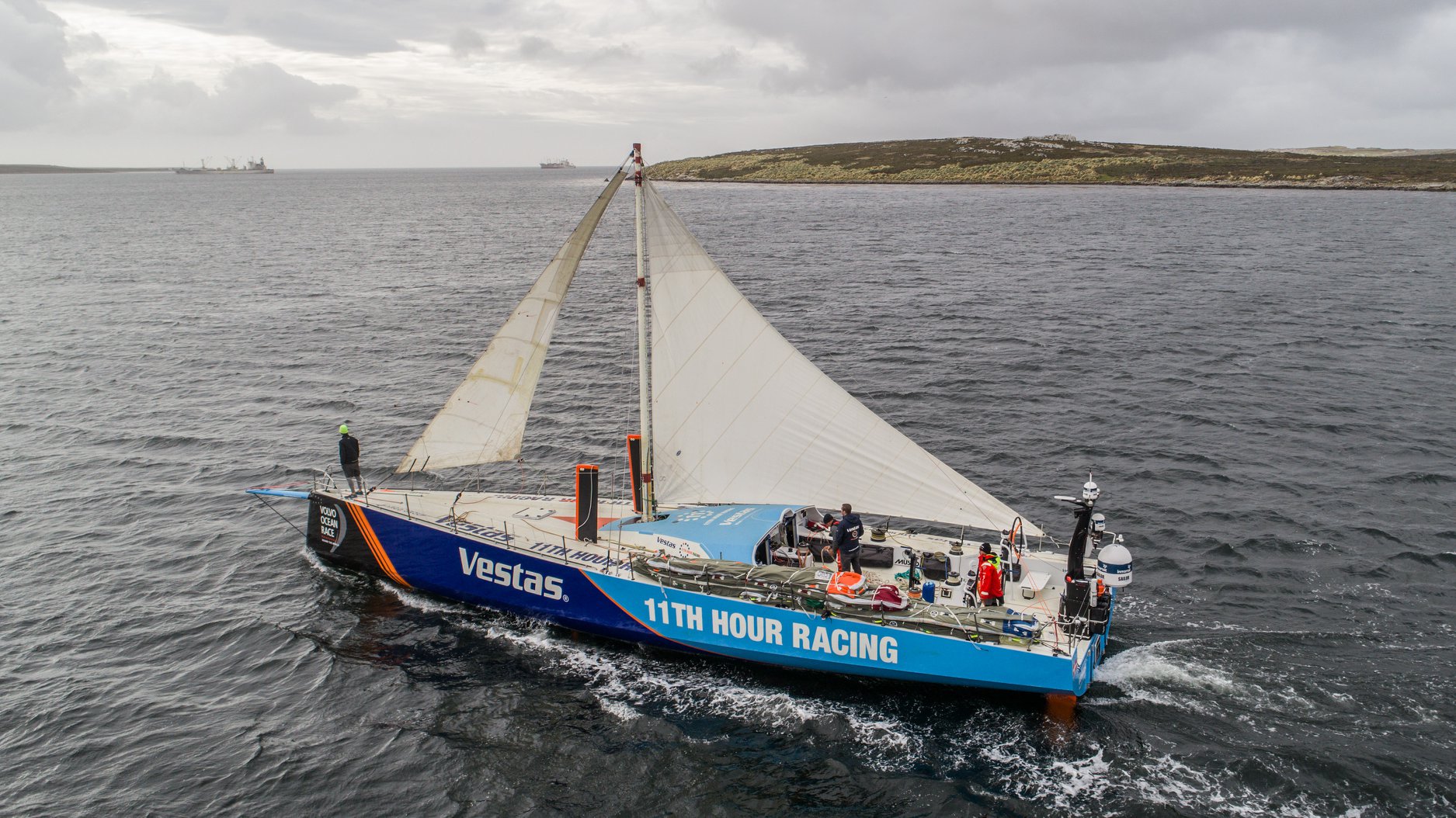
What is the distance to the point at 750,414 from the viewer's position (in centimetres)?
2122

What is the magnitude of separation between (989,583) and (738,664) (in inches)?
227

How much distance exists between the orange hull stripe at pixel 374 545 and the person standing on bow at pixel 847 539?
11721mm

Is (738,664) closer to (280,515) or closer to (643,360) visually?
(643,360)

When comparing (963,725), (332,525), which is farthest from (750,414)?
(332,525)

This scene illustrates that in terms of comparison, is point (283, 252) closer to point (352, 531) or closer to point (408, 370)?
point (408, 370)

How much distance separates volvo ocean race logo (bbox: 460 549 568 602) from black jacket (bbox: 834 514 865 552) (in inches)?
259

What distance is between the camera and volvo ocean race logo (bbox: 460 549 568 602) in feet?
71.4

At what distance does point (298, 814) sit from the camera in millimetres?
16375

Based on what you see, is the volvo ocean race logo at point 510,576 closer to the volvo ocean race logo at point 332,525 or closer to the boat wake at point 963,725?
the boat wake at point 963,725

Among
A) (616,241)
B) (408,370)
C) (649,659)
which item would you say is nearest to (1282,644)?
(649,659)

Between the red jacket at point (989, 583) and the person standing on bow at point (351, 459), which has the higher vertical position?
the person standing on bow at point (351, 459)

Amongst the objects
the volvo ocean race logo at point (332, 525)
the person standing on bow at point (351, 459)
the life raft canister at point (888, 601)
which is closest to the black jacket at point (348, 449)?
the person standing on bow at point (351, 459)

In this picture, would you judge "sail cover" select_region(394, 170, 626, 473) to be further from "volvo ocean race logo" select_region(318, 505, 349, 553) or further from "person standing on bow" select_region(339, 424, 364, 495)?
"volvo ocean race logo" select_region(318, 505, 349, 553)

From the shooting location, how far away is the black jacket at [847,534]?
20.3 metres
